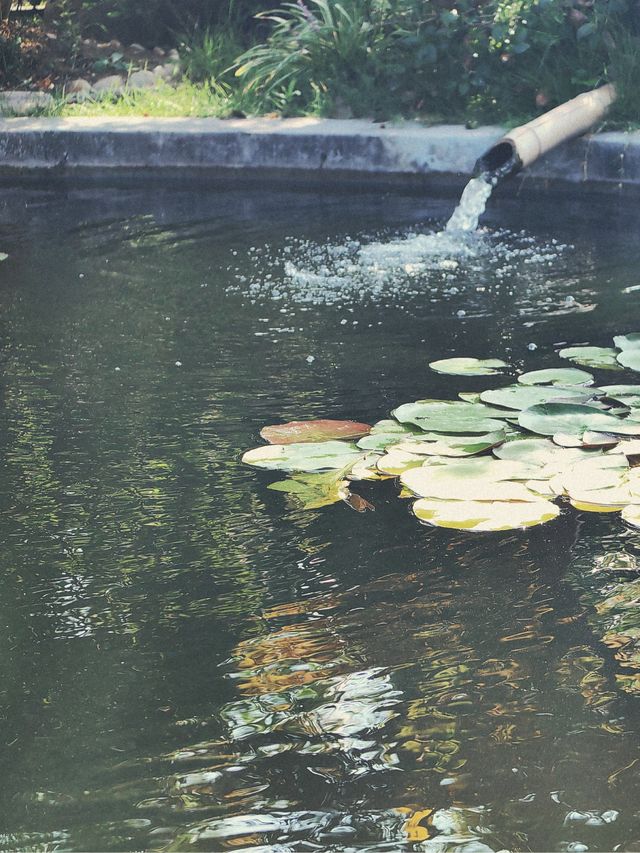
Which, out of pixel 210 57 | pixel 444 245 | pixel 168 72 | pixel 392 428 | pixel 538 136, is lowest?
pixel 392 428

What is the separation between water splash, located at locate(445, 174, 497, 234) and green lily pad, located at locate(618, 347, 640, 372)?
6.12 feet

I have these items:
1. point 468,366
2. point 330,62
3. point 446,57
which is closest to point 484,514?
point 468,366

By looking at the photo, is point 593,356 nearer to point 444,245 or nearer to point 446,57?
point 444,245

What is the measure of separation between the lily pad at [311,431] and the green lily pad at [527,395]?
0.34 meters

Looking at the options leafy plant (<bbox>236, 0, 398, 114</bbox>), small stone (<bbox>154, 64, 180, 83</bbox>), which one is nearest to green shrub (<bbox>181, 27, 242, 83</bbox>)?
small stone (<bbox>154, 64, 180, 83</bbox>)

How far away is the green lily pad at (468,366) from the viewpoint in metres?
3.21

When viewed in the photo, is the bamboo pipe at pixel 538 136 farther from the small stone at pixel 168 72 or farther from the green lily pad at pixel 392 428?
the small stone at pixel 168 72

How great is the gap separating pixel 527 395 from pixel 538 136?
9.02 feet

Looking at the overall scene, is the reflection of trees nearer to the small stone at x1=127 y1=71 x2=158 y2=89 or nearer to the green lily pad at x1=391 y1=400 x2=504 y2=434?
the green lily pad at x1=391 y1=400 x2=504 y2=434

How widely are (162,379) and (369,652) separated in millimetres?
1631

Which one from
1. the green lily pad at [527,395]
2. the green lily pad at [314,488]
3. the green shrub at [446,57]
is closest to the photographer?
the green lily pad at [314,488]

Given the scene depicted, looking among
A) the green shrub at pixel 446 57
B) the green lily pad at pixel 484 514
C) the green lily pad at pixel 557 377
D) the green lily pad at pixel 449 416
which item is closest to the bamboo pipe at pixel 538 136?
the green shrub at pixel 446 57

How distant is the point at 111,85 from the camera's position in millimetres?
8055

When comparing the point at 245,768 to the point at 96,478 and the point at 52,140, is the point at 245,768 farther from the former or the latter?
the point at 52,140
